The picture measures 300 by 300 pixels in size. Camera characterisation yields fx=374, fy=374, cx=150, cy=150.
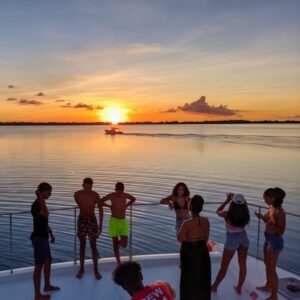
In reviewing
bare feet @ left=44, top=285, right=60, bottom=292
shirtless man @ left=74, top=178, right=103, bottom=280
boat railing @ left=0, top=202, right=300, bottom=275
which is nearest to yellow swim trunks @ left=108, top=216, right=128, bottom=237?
shirtless man @ left=74, top=178, right=103, bottom=280

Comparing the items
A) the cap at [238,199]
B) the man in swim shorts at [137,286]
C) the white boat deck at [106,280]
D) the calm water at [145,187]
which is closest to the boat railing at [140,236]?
the calm water at [145,187]

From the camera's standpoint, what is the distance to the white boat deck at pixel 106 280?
5.23 meters

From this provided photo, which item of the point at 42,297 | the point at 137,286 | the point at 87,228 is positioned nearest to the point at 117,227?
the point at 87,228

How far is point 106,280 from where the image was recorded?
5.70 metres

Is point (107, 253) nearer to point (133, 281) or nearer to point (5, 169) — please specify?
point (133, 281)

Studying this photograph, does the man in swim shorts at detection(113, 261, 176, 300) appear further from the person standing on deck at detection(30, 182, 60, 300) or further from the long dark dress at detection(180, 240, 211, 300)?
the person standing on deck at detection(30, 182, 60, 300)

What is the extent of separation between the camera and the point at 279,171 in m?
32.7

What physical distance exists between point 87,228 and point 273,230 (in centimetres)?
268

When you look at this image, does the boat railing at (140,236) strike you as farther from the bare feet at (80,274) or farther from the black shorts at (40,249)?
the black shorts at (40,249)

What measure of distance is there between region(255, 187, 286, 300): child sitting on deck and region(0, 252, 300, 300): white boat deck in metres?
0.31

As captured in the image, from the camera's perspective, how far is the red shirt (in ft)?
7.55

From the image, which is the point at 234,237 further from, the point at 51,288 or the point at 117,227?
the point at 51,288

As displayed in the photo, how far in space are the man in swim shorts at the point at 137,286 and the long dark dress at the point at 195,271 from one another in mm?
2127

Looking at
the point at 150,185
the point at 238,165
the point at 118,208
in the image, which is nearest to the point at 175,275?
the point at 118,208
